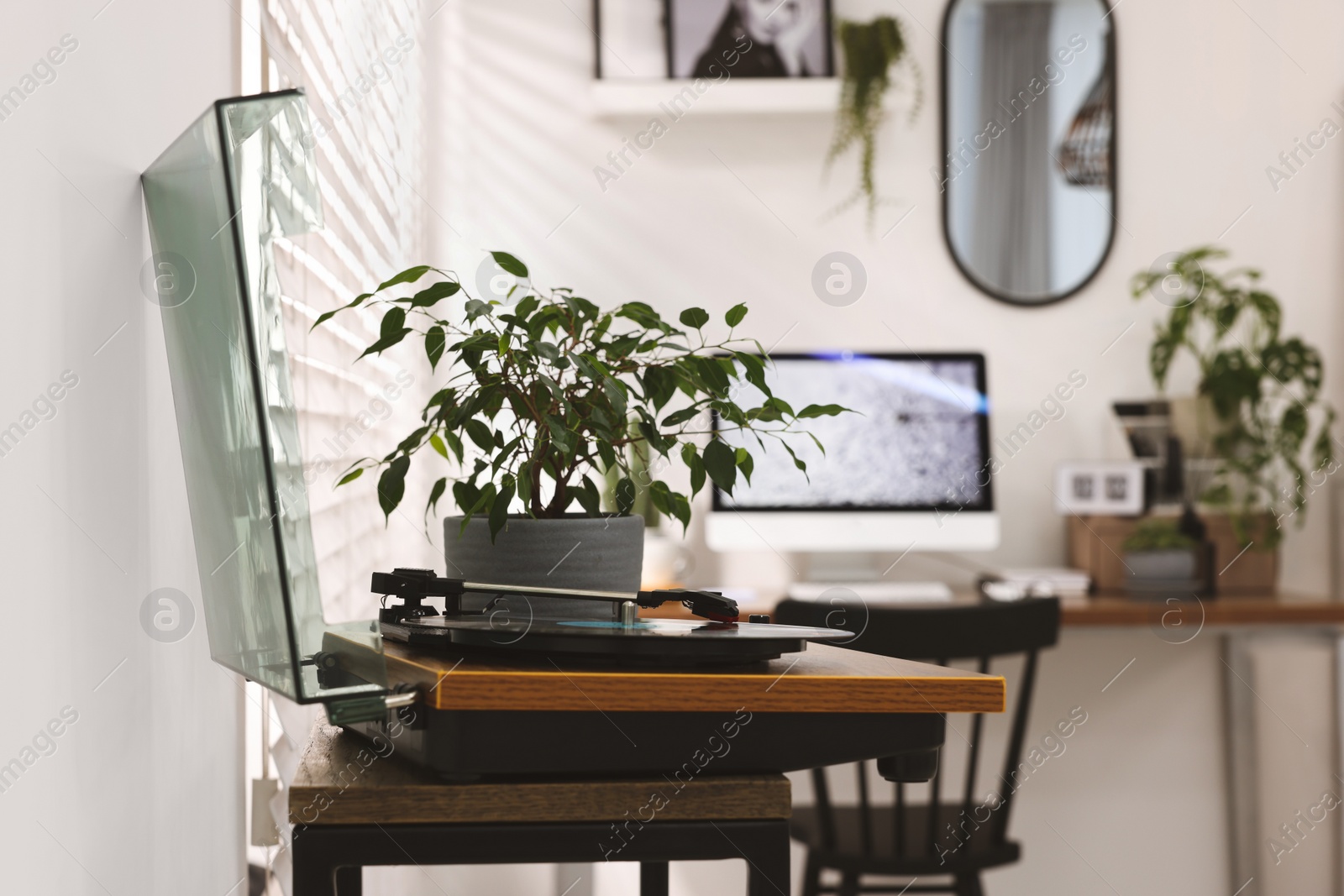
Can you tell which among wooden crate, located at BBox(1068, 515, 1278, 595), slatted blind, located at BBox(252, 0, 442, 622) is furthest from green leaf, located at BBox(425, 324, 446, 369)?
wooden crate, located at BBox(1068, 515, 1278, 595)

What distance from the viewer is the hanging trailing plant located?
2426 mm

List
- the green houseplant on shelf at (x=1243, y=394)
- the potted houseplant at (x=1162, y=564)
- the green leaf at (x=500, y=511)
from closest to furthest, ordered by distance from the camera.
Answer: the green leaf at (x=500, y=511)
the potted houseplant at (x=1162, y=564)
the green houseplant on shelf at (x=1243, y=394)

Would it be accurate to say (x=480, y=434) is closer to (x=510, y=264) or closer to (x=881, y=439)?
(x=510, y=264)

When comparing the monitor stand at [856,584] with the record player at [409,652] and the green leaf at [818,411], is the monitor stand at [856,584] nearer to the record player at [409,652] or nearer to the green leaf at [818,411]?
the green leaf at [818,411]

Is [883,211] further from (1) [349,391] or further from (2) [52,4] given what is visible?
(2) [52,4]

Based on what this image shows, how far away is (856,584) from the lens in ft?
7.10

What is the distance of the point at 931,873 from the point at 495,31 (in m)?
1.96

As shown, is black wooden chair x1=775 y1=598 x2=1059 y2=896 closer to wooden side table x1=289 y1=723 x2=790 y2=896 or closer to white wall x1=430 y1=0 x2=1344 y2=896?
white wall x1=430 y1=0 x2=1344 y2=896

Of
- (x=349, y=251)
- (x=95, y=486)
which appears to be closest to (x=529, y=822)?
(x=95, y=486)

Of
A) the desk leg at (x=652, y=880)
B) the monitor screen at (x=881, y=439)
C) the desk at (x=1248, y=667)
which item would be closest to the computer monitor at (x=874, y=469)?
the monitor screen at (x=881, y=439)

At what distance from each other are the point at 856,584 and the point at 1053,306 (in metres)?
0.84

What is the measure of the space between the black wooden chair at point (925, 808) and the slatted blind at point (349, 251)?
639 millimetres

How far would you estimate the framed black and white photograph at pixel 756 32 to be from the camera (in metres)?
2.42

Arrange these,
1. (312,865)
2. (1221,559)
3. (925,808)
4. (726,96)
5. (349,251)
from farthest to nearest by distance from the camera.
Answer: (726,96) < (1221,559) < (925,808) < (349,251) < (312,865)
